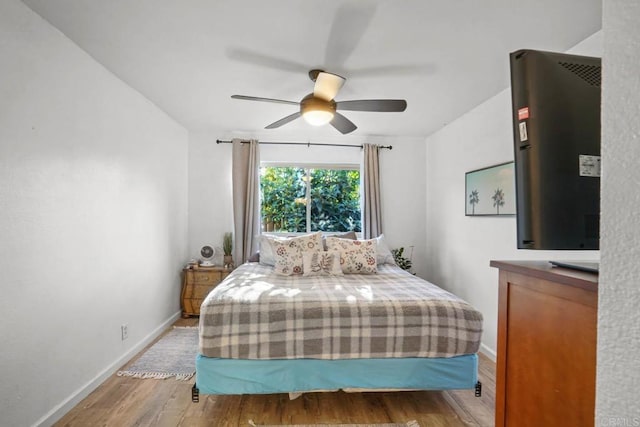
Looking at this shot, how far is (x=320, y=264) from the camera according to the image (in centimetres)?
305

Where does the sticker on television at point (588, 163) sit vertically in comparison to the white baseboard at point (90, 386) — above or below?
above

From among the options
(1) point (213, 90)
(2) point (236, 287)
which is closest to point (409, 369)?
(2) point (236, 287)

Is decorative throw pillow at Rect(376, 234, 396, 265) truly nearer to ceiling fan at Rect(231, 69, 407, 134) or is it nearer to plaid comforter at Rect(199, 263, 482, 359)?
plaid comforter at Rect(199, 263, 482, 359)

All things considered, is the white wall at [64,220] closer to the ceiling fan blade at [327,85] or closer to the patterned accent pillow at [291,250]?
the patterned accent pillow at [291,250]

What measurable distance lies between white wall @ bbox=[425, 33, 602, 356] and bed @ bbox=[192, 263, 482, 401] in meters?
0.92

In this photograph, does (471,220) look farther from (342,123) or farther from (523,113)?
(523,113)

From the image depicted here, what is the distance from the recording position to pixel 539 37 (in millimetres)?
1938

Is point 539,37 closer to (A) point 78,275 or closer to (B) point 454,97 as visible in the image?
(B) point 454,97

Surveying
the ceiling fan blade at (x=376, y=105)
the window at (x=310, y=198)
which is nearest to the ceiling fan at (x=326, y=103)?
the ceiling fan blade at (x=376, y=105)

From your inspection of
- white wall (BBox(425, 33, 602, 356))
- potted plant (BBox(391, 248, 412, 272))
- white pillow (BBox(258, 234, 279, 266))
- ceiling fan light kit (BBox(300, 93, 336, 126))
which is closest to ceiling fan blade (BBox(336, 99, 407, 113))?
ceiling fan light kit (BBox(300, 93, 336, 126))

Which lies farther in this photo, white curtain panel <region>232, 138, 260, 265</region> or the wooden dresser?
white curtain panel <region>232, 138, 260, 265</region>

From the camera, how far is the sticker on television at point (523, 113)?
2.23 feet

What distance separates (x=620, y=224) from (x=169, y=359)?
3053 millimetres

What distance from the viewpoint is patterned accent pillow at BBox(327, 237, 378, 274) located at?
312 centimetres
